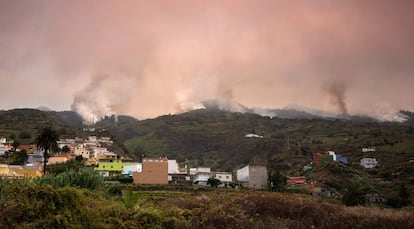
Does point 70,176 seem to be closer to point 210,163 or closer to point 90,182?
point 90,182

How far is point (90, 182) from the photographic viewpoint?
18.3 meters

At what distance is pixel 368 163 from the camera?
72312mm

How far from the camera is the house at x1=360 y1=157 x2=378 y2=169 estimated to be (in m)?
71.5

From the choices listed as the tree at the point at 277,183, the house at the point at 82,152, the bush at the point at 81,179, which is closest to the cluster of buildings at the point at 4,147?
the house at the point at 82,152

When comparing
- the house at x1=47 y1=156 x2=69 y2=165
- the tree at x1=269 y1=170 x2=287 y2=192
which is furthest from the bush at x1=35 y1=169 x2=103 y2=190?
the house at x1=47 y1=156 x2=69 y2=165

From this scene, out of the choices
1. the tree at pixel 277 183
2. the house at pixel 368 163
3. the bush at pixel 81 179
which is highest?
the house at pixel 368 163

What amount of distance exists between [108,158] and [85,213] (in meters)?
63.4

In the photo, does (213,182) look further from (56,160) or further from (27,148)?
(27,148)

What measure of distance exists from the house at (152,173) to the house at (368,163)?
125ft

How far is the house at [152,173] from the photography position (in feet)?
167

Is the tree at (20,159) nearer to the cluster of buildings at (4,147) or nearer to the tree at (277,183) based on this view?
the cluster of buildings at (4,147)

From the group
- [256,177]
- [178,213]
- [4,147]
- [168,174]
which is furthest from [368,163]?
[178,213]

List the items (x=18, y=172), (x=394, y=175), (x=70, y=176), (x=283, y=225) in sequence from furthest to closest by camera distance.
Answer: (x=394, y=175), (x=18, y=172), (x=70, y=176), (x=283, y=225)

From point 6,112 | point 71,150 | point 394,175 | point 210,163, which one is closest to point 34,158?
point 71,150
